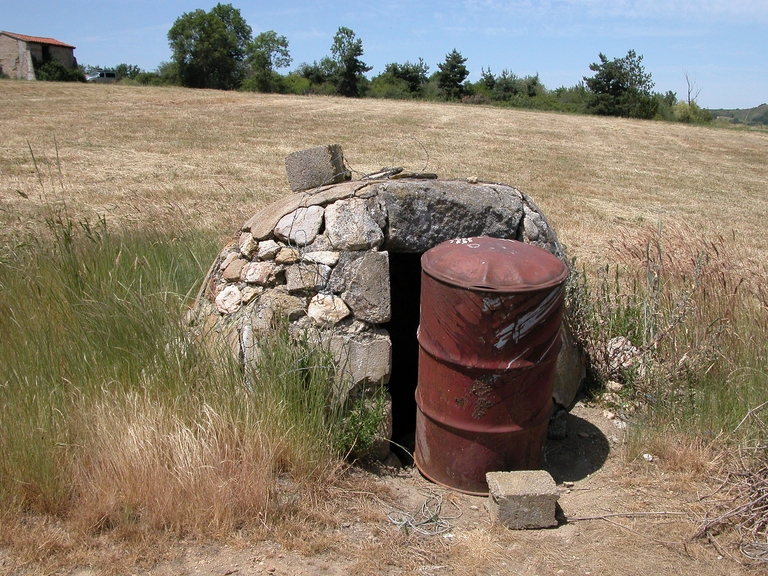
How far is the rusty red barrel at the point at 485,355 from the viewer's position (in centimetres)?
351

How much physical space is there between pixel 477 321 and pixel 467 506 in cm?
106

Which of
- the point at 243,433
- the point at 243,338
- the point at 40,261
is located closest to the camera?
the point at 243,433

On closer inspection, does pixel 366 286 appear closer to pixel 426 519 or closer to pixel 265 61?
pixel 426 519

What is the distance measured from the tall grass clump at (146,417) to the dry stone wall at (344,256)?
21 cm

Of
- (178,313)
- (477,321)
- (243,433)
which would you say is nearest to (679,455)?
(477,321)

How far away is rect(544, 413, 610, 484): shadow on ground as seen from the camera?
4.18 metres

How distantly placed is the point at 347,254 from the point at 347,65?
49433 millimetres

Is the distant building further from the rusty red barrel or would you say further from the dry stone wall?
the rusty red barrel

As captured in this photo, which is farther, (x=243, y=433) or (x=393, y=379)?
(x=393, y=379)

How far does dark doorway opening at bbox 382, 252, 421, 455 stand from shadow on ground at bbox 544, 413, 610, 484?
1229 millimetres

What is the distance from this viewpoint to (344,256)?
4.12 meters

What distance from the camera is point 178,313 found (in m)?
4.30

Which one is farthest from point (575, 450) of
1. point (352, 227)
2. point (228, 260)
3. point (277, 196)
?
point (277, 196)

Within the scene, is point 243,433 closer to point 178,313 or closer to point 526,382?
point 178,313
